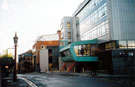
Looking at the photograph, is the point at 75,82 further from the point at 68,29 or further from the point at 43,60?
Result: the point at 43,60

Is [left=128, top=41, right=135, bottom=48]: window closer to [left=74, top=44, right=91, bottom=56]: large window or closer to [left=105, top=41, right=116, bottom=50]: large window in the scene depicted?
[left=105, top=41, right=116, bottom=50]: large window

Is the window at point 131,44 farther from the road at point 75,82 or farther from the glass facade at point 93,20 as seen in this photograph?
the road at point 75,82

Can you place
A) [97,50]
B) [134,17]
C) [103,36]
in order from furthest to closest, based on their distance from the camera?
1. [97,50]
2. [103,36]
3. [134,17]

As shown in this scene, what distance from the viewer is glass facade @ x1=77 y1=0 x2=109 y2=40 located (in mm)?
39369

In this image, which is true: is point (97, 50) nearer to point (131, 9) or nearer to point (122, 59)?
point (122, 59)

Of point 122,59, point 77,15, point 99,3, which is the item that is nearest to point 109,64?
point 122,59

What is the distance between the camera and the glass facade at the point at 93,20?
39.4 metres

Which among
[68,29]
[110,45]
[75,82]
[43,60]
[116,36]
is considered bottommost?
[75,82]

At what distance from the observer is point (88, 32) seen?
48875 millimetres

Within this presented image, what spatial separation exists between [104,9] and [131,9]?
18.5 ft

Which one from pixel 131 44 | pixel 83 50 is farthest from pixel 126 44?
pixel 83 50

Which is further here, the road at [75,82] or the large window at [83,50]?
the large window at [83,50]

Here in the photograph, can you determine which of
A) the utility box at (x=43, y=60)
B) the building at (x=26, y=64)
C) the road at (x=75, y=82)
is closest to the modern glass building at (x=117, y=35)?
the road at (x=75, y=82)

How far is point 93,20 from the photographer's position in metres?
45.3
